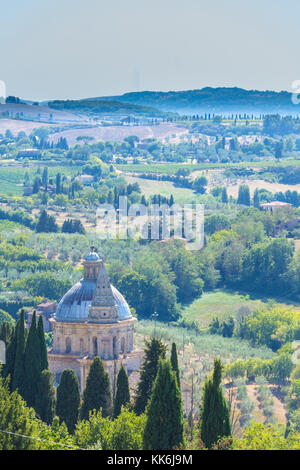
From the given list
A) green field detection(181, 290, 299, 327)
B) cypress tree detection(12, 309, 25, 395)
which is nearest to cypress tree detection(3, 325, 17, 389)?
cypress tree detection(12, 309, 25, 395)

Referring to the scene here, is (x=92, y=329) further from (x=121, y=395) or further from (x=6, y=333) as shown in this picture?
(x=121, y=395)

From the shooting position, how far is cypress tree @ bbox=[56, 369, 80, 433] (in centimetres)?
6556

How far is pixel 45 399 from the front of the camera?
218 ft

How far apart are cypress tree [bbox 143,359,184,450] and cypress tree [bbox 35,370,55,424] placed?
11874mm

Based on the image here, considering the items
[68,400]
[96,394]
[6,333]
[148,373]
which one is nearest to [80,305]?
[6,333]

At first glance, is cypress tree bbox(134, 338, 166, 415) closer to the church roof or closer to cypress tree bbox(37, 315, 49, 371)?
cypress tree bbox(37, 315, 49, 371)

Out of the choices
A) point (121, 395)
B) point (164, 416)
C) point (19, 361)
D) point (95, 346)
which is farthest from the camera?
point (95, 346)

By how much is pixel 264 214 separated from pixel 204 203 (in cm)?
2549

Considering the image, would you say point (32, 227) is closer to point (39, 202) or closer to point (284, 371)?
point (39, 202)

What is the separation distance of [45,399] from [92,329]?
13.9 meters

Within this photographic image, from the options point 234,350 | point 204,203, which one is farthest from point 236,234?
point 234,350

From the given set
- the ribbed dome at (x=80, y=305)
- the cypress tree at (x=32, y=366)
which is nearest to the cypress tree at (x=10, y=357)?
the cypress tree at (x=32, y=366)

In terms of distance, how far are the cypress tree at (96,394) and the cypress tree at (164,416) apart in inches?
407

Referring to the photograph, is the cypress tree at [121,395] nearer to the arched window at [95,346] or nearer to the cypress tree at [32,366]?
the cypress tree at [32,366]
